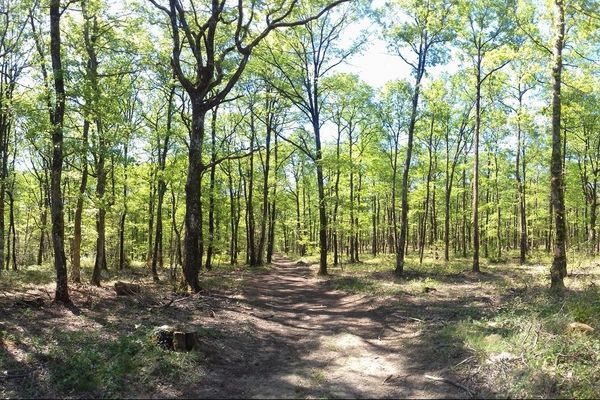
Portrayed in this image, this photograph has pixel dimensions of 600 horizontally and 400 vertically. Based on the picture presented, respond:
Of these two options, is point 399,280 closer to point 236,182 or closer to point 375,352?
point 375,352

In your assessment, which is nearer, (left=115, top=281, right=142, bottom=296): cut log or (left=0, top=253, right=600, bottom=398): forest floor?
(left=0, top=253, right=600, bottom=398): forest floor

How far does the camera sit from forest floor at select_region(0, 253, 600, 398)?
595cm

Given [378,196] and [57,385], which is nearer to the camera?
[57,385]

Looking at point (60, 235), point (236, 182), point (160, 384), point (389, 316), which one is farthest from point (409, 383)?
point (236, 182)

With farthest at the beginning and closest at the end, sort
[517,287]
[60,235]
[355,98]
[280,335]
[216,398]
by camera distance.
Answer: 1. [355,98]
2. [517,287]
3. [60,235]
4. [280,335]
5. [216,398]

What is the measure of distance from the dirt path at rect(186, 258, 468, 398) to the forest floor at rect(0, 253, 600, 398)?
0.11 ft

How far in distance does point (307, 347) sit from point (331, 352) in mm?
654

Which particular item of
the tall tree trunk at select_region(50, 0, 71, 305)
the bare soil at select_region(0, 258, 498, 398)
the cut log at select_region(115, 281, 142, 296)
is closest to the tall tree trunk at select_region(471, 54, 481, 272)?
the bare soil at select_region(0, 258, 498, 398)

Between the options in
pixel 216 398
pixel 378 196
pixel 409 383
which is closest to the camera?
pixel 216 398

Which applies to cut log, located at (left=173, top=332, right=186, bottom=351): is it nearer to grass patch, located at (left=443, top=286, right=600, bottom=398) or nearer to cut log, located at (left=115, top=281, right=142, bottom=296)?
grass patch, located at (left=443, top=286, right=600, bottom=398)

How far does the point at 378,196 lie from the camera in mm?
44031

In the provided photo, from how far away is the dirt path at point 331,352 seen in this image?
6.27 m

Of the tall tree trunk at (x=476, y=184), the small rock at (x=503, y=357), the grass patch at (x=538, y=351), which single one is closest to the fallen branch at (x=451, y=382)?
the grass patch at (x=538, y=351)

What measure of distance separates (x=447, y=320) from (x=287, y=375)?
190 inches
